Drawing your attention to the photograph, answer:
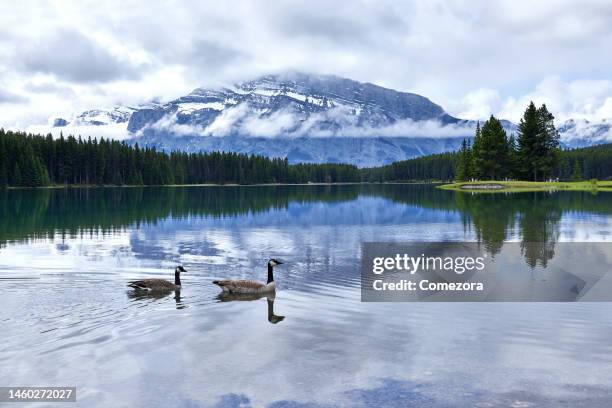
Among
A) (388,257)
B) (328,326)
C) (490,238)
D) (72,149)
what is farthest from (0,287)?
(72,149)

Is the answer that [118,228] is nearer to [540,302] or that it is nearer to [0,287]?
[0,287]

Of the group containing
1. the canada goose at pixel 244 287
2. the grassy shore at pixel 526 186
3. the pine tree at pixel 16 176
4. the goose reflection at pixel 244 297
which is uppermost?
the pine tree at pixel 16 176

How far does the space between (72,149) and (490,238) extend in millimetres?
174419

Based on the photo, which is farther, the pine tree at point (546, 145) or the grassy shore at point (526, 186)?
the pine tree at point (546, 145)

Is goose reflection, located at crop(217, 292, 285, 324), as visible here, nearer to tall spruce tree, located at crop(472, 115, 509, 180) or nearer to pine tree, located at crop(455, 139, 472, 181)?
tall spruce tree, located at crop(472, 115, 509, 180)

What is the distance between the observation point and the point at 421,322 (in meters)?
16.8

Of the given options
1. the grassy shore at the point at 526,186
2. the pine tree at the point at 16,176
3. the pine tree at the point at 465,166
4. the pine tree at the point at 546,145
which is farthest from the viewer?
the pine tree at the point at 16,176

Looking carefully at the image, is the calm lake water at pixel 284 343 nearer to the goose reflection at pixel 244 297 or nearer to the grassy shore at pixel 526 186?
the goose reflection at pixel 244 297

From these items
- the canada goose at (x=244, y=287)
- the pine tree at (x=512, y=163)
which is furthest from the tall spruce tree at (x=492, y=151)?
the canada goose at (x=244, y=287)

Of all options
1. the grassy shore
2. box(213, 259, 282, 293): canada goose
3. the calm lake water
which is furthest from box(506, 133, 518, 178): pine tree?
box(213, 259, 282, 293): canada goose

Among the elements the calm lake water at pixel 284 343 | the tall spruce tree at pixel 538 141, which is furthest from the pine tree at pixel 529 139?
the calm lake water at pixel 284 343

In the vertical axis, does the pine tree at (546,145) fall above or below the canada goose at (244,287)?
above

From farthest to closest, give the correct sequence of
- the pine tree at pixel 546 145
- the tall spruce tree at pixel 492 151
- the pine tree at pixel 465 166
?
the pine tree at pixel 465 166 < the tall spruce tree at pixel 492 151 < the pine tree at pixel 546 145

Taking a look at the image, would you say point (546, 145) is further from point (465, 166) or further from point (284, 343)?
point (284, 343)
